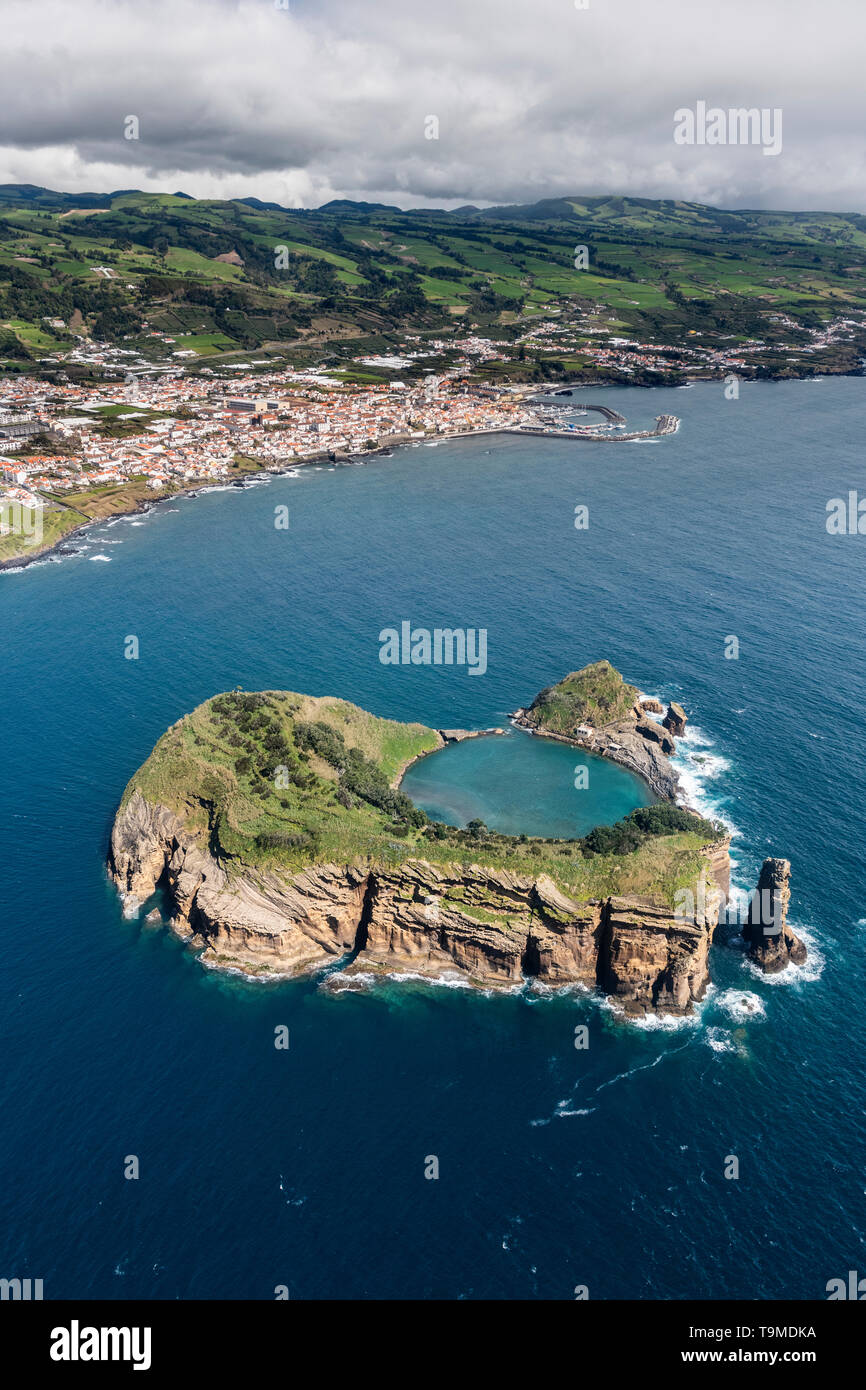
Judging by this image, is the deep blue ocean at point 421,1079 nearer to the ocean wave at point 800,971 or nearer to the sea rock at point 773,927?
the ocean wave at point 800,971

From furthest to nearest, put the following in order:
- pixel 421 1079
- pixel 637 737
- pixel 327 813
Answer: pixel 637 737
pixel 327 813
pixel 421 1079

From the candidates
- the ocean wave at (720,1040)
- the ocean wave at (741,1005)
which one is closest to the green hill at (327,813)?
the ocean wave at (741,1005)

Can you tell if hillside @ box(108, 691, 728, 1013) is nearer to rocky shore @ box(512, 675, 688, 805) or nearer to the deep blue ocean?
the deep blue ocean

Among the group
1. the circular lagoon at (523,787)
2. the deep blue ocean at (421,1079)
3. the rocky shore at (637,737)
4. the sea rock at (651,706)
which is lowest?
the deep blue ocean at (421,1079)

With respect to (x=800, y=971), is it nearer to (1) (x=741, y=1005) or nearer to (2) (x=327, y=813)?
(1) (x=741, y=1005)

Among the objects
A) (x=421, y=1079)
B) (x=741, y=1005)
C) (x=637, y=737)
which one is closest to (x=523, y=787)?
(x=637, y=737)

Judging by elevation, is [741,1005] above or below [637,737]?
below

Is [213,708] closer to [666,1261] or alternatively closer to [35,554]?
[666,1261]
